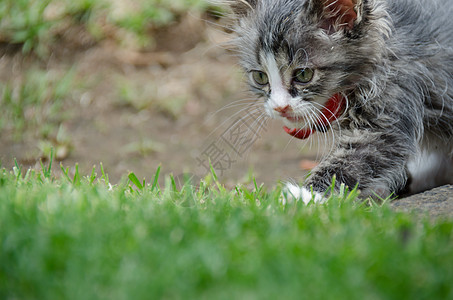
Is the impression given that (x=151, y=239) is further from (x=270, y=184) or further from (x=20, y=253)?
(x=270, y=184)

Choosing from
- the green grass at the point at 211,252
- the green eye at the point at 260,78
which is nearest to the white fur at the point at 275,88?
the green eye at the point at 260,78

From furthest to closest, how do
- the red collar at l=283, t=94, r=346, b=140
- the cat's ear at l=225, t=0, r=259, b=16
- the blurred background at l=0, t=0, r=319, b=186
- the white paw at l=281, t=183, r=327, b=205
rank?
the blurred background at l=0, t=0, r=319, b=186, the cat's ear at l=225, t=0, r=259, b=16, the red collar at l=283, t=94, r=346, b=140, the white paw at l=281, t=183, r=327, b=205

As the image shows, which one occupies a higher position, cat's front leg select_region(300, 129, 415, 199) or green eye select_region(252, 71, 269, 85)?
green eye select_region(252, 71, 269, 85)

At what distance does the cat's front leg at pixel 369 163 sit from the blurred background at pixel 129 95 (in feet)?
3.33

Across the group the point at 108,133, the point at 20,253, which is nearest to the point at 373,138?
the point at 20,253

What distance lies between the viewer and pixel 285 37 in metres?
2.93

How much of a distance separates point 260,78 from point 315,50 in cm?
42

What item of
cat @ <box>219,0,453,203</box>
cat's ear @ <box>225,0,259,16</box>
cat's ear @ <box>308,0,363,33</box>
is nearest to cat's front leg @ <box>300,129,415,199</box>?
cat @ <box>219,0,453,203</box>

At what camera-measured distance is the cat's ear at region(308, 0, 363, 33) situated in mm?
2834

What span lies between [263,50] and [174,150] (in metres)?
1.96

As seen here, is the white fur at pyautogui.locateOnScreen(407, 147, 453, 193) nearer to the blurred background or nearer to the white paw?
the blurred background

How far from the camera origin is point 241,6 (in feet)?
10.9

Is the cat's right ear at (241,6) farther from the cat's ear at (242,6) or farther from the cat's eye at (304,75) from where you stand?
the cat's eye at (304,75)

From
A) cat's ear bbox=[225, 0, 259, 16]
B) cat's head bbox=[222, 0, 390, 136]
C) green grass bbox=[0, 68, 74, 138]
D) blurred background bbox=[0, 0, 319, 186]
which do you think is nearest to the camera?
cat's head bbox=[222, 0, 390, 136]
